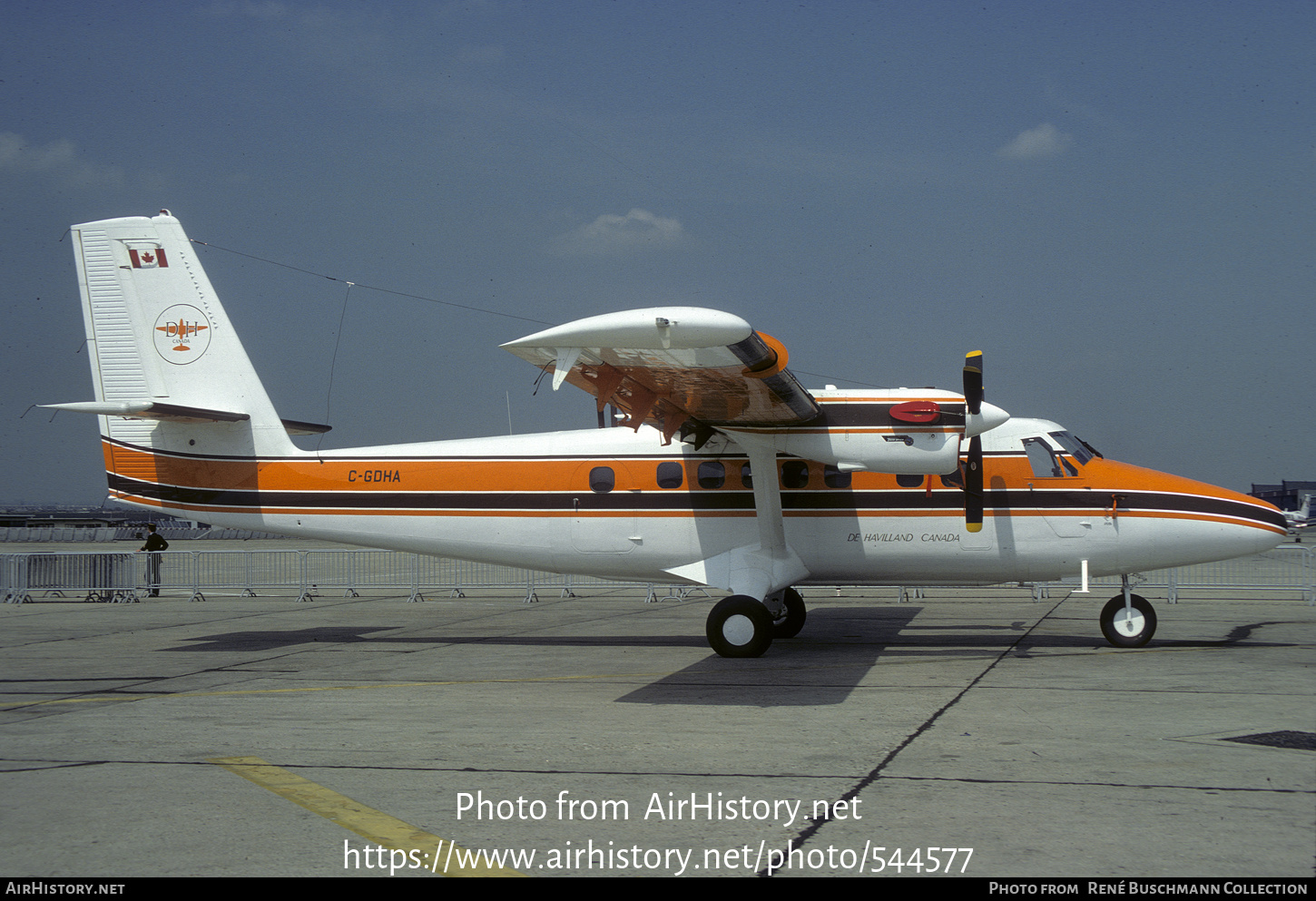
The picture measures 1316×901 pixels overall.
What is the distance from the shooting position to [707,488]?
42.3 feet

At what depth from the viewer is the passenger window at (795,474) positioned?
41.8 ft

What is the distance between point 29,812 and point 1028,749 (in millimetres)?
6468

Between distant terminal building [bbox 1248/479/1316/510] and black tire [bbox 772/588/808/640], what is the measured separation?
49.1 m

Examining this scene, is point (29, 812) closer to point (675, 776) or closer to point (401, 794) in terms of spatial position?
point (401, 794)

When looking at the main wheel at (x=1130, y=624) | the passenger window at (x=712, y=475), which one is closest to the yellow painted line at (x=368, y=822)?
the passenger window at (x=712, y=475)

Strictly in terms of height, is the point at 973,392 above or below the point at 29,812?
above

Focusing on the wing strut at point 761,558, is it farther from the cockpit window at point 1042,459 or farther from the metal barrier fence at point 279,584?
the metal barrier fence at point 279,584

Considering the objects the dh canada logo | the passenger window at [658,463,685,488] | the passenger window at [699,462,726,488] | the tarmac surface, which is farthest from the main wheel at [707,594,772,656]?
the dh canada logo

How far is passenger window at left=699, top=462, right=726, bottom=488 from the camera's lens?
12852 mm

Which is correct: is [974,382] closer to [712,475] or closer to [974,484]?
[974,484]

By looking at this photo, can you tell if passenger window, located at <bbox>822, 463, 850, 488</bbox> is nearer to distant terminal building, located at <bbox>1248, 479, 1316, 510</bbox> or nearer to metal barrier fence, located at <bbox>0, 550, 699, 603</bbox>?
metal barrier fence, located at <bbox>0, 550, 699, 603</bbox>

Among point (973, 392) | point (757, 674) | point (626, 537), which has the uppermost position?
point (973, 392)

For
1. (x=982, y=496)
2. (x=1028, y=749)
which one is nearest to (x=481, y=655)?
(x=982, y=496)

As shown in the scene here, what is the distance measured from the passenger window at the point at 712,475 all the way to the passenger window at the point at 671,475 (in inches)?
10.1
